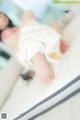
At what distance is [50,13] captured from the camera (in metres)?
0.66

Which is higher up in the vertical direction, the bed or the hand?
the hand

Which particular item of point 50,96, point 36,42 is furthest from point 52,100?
point 36,42

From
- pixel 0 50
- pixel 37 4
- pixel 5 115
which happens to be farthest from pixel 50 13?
pixel 5 115

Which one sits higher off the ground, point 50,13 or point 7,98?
point 50,13

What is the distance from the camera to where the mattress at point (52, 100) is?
57 cm

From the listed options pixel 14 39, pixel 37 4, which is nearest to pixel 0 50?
pixel 14 39

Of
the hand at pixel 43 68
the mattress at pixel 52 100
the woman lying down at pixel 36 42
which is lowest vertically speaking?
the mattress at pixel 52 100

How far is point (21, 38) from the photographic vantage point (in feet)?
2.03

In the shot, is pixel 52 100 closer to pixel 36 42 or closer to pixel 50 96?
pixel 50 96

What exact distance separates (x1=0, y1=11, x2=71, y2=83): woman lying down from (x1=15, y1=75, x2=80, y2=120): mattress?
4 cm

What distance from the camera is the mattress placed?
0.57 m

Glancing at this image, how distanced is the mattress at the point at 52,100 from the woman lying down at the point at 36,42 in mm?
36

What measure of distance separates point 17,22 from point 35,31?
2.0 inches

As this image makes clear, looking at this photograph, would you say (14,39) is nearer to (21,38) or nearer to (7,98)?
(21,38)
